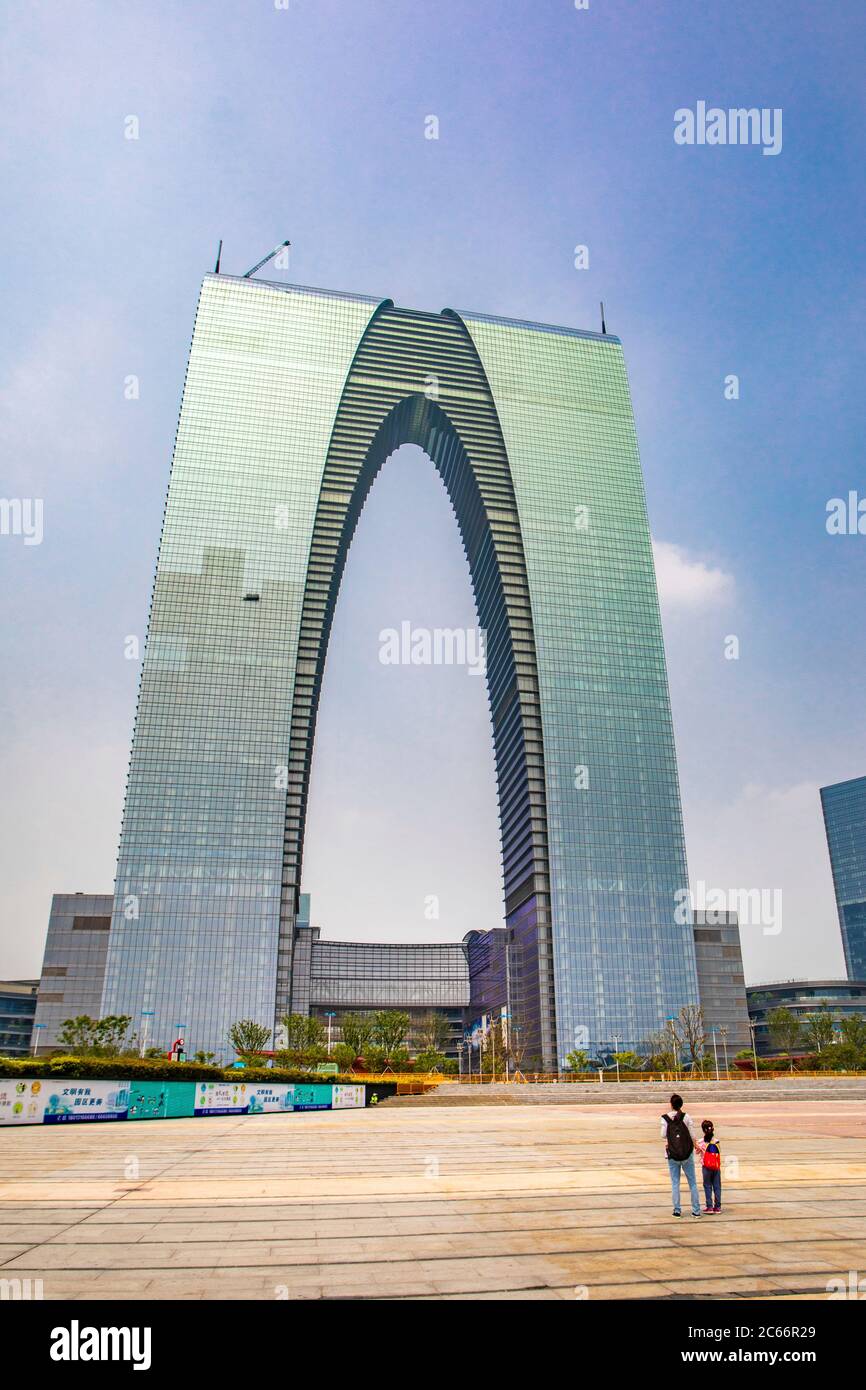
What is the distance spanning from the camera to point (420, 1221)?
12727 mm

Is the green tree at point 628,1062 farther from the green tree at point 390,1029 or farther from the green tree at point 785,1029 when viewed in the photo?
the green tree at point 785,1029

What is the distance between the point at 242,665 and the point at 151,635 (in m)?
16.7

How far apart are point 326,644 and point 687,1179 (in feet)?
518

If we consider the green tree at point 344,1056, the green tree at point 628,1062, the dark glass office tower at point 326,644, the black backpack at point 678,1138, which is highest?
the dark glass office tower at point 326,644

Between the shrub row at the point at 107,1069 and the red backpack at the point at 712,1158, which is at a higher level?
the red backpack at the point at 712,1158

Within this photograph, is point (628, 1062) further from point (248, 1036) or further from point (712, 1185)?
point (712, 1185)

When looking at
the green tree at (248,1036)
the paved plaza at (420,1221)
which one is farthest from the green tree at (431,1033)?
the paved plaza at (420,1221)

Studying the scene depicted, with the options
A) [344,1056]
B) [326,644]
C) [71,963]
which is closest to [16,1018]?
[71,963]

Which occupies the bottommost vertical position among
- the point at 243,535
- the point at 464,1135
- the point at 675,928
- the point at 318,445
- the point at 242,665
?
the point at 464,1135

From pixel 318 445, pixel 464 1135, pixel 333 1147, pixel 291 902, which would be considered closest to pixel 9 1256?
pixel 333 1147

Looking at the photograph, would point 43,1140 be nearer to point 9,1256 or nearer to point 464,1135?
point 464,1135

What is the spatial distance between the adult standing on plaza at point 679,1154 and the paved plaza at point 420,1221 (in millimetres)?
382

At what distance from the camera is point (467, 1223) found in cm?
1248

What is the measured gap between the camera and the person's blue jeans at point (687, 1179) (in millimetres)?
12930
